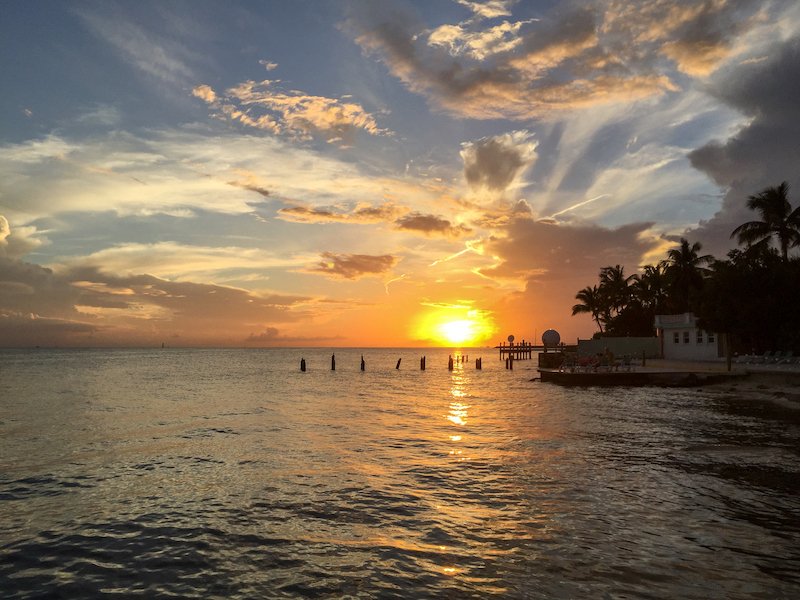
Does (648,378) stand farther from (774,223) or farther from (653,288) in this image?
(653,288)

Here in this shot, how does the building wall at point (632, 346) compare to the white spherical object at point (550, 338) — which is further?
the white spherical object at point (550, 338)

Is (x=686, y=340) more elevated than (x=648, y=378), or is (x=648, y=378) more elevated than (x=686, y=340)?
(x=686, y=340)

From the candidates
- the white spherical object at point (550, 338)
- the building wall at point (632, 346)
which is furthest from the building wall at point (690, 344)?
the white spherical object at point (550, 338)

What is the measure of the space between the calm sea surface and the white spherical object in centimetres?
6799

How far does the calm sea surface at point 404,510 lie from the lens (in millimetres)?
7789

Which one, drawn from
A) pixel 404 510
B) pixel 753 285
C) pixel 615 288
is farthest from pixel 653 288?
pixel 404 510

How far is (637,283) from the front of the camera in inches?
3339

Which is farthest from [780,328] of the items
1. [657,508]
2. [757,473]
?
[657,508]

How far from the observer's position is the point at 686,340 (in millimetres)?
59719

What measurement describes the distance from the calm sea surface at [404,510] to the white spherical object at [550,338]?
223 ft

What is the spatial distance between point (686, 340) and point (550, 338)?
1299 inches

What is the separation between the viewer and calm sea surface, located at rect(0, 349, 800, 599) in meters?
7.79

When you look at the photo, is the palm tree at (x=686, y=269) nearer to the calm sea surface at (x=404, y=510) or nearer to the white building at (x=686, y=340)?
the white building at (x=686, y=340)

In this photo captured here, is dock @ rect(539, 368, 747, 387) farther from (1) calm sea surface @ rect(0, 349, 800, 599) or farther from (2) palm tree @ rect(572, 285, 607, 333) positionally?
(2) palm tree @ rect(572, 285, 607, 333)
